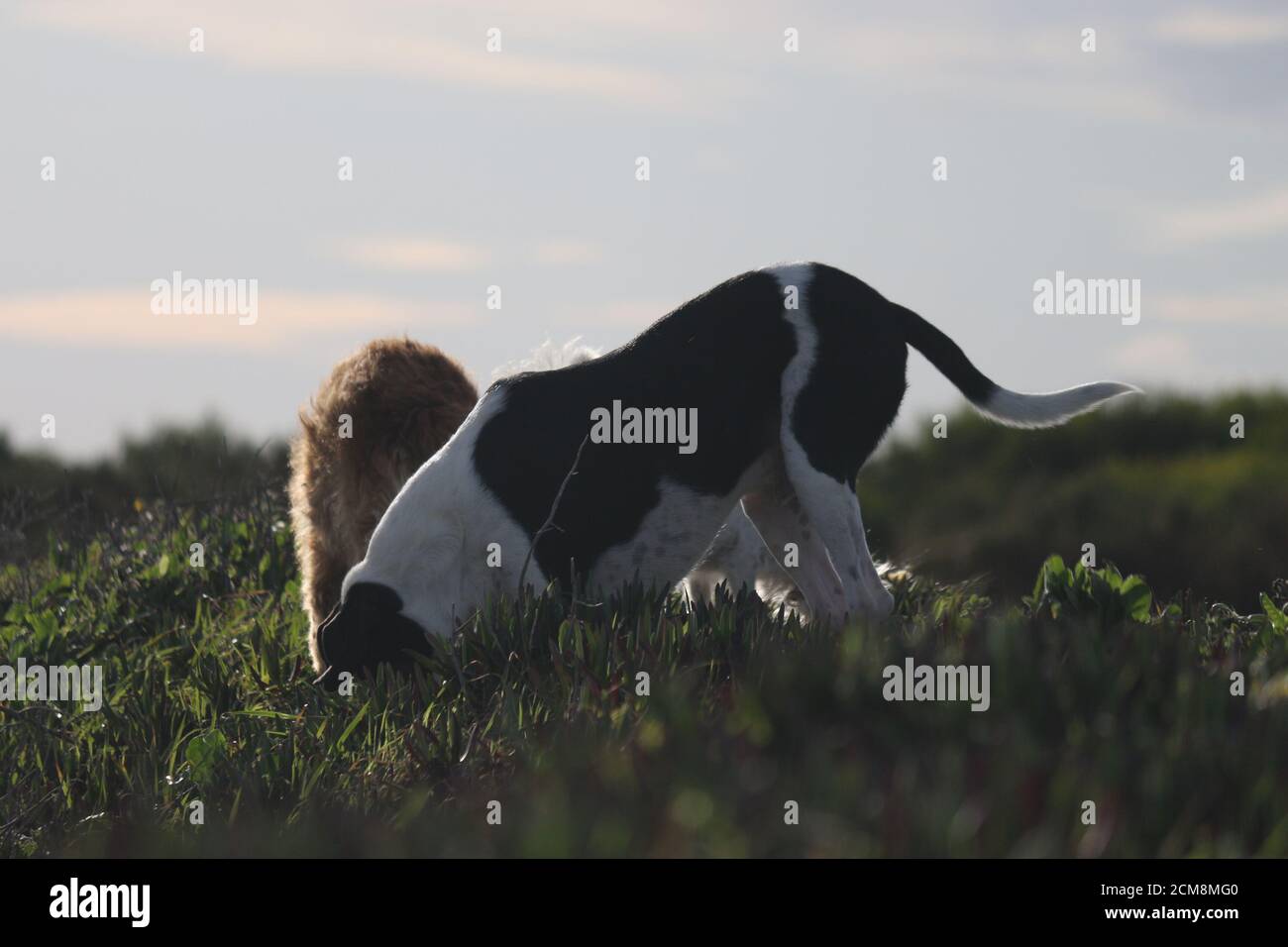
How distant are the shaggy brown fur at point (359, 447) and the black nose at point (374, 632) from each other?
1642mm

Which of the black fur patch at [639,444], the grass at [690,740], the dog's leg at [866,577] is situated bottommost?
the grass at [690,740]

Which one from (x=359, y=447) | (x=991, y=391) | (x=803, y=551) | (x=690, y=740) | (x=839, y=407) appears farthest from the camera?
(x=359, y=447)

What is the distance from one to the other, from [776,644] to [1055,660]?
1192 millimetres

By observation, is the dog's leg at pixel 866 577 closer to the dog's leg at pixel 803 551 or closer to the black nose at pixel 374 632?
the dog's leg at pixel 803 551

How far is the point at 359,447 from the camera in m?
8.08

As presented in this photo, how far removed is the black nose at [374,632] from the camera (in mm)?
6000

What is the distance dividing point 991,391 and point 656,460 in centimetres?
156

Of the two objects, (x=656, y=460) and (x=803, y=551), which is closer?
(x=656, y=460)

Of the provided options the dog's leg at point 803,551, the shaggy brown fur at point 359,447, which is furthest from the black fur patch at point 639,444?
the shaggy brown fur at point 359,447

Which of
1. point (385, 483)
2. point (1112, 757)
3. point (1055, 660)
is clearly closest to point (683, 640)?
point (1055, 660)

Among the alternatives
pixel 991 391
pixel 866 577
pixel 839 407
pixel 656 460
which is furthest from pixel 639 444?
pixel 991 391

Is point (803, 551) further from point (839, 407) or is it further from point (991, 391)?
point (991, 391)

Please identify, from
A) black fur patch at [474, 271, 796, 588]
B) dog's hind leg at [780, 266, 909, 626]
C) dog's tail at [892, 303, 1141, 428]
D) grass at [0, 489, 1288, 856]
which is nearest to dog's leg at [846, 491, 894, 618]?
dog's hind leg at [780, 266, 909, 626]

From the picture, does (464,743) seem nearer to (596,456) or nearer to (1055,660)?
(596,456)
